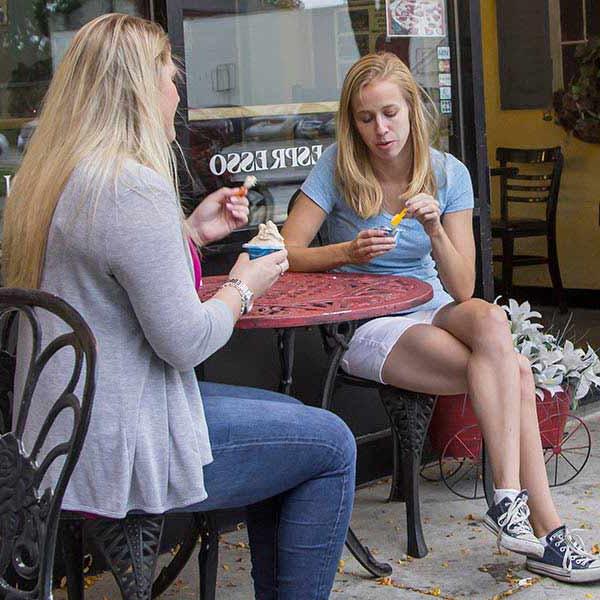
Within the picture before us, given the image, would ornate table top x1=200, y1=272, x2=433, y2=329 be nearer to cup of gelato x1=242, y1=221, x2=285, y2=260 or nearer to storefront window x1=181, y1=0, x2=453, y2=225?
cup of gelato x1=242, y1=221, x2=285, y2=260

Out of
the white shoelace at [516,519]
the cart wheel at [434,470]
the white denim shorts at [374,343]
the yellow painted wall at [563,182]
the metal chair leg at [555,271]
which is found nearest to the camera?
the white shoelace at [516,519]

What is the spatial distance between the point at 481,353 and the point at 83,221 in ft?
4.53

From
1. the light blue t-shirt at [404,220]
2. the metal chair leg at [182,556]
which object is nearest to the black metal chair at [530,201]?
the light blue t-shirt at [404,220]

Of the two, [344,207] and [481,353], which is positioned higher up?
[344,207]

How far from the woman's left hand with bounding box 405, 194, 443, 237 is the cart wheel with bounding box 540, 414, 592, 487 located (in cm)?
101

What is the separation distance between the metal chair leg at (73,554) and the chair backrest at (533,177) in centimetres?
538

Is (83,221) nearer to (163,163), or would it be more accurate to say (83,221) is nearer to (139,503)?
(163,163)

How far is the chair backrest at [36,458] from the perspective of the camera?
2.03 metres

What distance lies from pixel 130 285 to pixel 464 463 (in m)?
2.39

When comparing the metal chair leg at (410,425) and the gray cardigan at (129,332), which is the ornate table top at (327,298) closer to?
the metal chair leg at (410,425)

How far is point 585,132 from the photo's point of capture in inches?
295

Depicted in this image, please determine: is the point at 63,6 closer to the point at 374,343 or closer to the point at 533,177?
the point at 374,343

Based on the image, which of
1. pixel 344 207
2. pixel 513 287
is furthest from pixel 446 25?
pixel 513 287

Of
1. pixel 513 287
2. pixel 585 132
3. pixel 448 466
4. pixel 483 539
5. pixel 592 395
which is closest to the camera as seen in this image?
pixel 483 539
